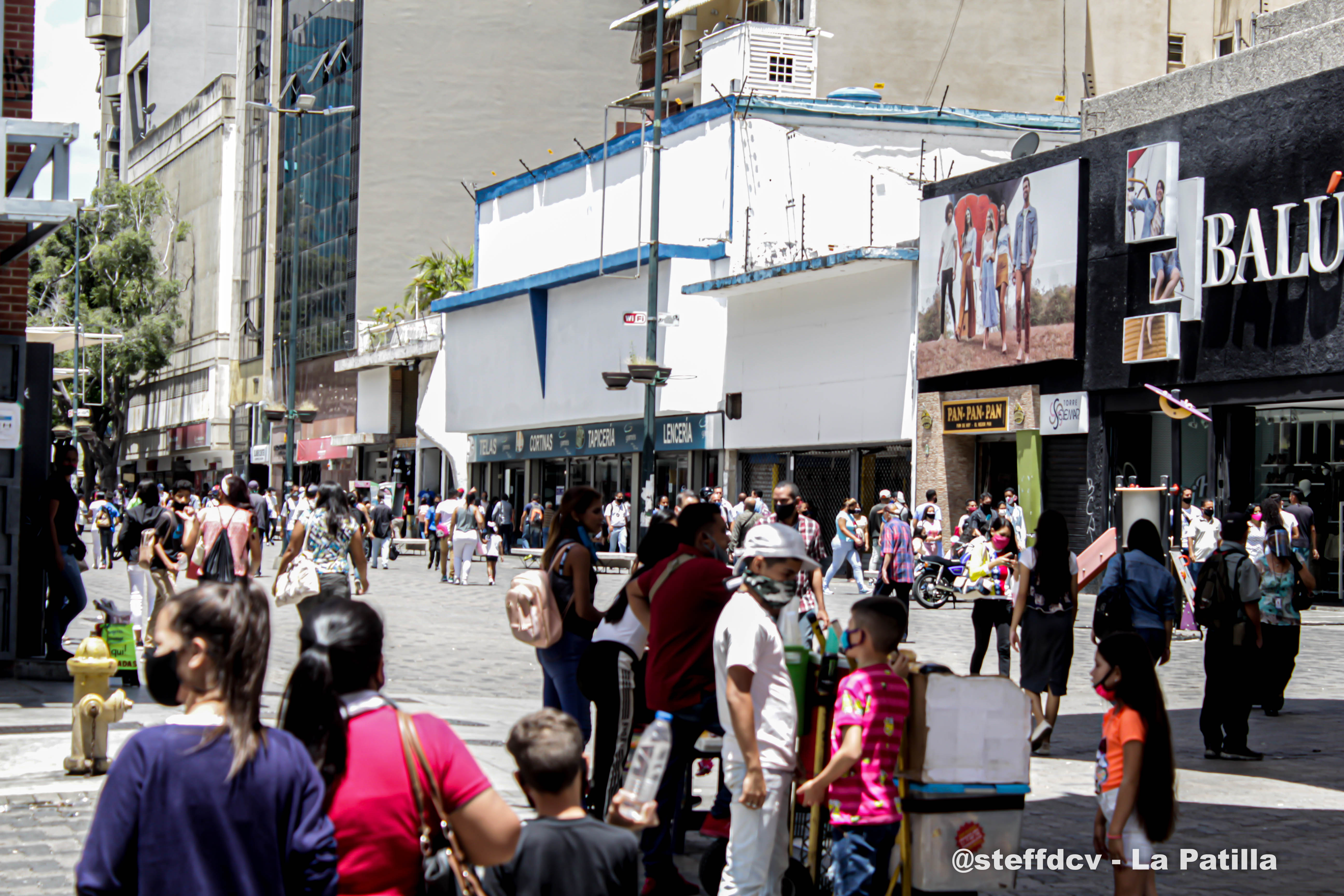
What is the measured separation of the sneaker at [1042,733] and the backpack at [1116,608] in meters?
0.84

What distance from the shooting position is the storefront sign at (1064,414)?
2658 centimetres

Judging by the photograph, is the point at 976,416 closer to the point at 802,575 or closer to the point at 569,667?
the point at 802,575

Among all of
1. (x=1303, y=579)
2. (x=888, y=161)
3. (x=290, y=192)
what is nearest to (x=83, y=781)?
(x=1303, y=579)

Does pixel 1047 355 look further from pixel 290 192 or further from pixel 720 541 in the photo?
pixel 290 192

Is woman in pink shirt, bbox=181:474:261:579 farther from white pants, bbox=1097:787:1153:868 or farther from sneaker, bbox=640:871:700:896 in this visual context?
white pants, bbox=1097:787:1153:868

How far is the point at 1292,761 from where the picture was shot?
10664 millimetres

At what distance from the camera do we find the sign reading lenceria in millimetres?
28422

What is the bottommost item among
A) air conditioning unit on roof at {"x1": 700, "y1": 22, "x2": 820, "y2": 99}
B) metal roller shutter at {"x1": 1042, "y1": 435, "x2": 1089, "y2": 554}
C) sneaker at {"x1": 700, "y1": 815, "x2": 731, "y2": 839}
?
sneaker at {"x1": 700, "y1": 815, "x2": 731, "y2": 839}

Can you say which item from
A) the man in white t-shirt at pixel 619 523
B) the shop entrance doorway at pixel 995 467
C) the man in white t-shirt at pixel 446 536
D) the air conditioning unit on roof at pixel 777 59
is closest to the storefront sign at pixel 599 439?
the man in white t-shirt at pixel 619 523

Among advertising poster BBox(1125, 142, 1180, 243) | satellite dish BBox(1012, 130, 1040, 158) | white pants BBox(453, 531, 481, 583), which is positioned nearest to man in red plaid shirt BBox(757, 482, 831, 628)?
advertising poster BBox(1125, 142, 1180, 243)

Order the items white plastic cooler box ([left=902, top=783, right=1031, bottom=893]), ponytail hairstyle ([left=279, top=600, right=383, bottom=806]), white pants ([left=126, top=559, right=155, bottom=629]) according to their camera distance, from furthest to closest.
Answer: white pants ([left=126, top=559, right=155, bottom=629]) → white plastic cooler box ([left=902, top=783, right=1031, bottom=893]) → ponytail hairstyle ([left=279, top=600, right=383, bottom=806])

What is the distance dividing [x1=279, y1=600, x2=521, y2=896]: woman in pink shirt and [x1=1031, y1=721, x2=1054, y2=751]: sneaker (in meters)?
7.74

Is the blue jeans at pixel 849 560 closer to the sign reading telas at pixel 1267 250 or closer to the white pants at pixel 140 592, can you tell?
the sign reading telas at pixel 1267 250

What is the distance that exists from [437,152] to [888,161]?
24931mm
